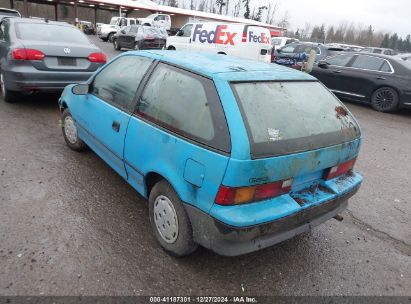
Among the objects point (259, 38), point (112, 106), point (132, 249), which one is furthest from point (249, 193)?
point (259, 38)

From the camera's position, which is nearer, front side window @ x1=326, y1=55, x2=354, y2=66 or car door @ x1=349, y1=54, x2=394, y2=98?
car door @ x1=349, y1=54, x2=394, y2=98

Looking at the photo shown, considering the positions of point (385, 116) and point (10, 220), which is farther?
point (385, 116)

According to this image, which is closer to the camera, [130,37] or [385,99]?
[385,99]

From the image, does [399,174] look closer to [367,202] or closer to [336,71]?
[367,202]

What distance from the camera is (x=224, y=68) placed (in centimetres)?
270

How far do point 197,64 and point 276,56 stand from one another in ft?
44.5

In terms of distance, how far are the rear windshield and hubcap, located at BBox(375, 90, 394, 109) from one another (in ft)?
22.5

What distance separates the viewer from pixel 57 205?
10.9ft

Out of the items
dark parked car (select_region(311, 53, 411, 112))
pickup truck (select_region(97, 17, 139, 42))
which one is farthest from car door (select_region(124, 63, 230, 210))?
pickup truck (select_region(97, 17, 139, 42))

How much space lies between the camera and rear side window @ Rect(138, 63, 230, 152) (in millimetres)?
2309

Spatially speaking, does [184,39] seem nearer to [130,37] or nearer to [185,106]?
[130,37]

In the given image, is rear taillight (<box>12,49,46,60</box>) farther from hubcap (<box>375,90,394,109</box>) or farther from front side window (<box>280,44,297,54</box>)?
front side window (<box>280,44,297,54</box>)

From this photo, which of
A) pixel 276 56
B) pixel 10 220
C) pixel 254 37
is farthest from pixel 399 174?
pixel 276 56

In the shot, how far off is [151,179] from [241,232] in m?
1.02
